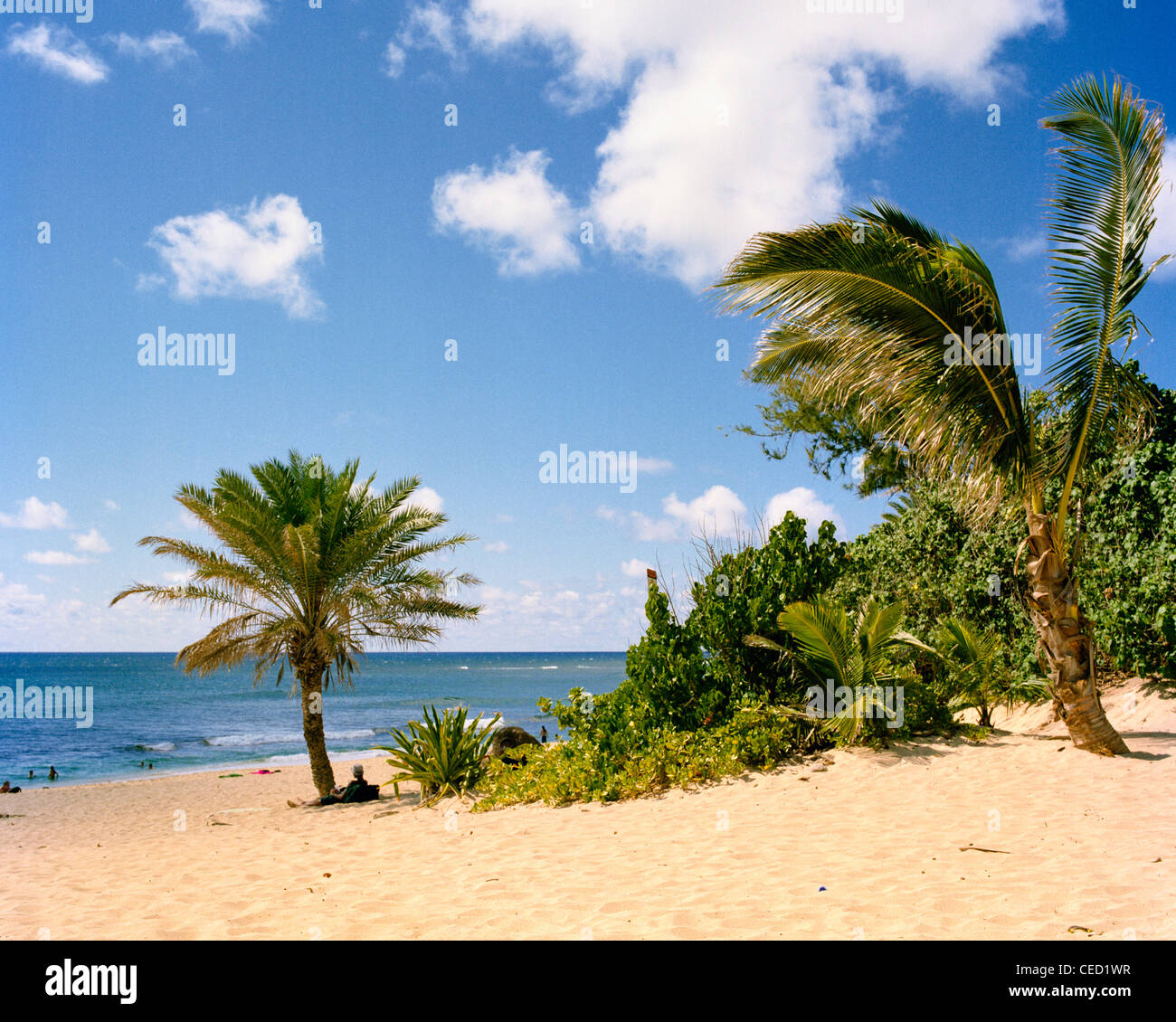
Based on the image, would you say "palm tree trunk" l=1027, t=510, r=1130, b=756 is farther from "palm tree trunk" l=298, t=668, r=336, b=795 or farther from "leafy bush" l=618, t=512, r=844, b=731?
"palm tree trunk" l=298, t=668, r=336, b=795

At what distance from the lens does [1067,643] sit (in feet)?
26.4

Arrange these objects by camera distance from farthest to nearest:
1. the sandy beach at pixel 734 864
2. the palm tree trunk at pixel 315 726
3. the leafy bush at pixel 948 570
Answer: the palm tree trunk at pixel 315 726 → the leafy bush at pixel 948 570 → the sandy beach at pixel 734 864

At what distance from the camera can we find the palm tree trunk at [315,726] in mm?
13227

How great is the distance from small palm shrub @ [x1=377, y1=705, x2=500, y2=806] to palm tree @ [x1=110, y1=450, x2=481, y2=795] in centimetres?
235

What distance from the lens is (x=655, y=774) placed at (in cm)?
878

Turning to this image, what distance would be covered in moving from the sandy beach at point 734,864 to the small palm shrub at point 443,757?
2.57ft

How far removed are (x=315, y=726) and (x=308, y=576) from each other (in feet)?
9.31

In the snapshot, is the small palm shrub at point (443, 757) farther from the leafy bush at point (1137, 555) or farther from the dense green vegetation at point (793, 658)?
the leafy bush at point (1137, 555)

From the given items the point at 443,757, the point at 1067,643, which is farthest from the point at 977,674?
the point at 443,757

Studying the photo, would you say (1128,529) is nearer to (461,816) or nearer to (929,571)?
(929,571)

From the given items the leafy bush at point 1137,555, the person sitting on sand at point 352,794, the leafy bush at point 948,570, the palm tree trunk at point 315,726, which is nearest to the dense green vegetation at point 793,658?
the leafy bush at point 1137,555

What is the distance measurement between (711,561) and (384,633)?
6.42m

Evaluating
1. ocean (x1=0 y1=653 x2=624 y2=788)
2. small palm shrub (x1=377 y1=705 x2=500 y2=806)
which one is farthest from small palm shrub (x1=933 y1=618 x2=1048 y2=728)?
ocean (x1=0 y1=653 x2=624 y2=788)
